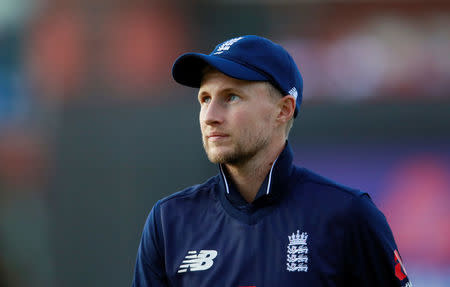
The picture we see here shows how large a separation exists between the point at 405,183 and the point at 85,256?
4655 mm

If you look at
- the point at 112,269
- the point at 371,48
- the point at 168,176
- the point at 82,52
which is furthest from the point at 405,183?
the point at 82,52

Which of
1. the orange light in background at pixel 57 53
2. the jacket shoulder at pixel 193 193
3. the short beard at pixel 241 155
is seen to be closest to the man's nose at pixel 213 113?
the short beard at pixel 241 155

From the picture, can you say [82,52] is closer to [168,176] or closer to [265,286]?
[168,176]

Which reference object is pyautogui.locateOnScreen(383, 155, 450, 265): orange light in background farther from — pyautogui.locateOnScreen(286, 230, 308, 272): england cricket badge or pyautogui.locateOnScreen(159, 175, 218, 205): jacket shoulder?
pyautogui.locateOnScreen(286, 230, 308, 272): england cricket badge

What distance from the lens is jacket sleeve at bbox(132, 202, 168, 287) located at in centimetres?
291

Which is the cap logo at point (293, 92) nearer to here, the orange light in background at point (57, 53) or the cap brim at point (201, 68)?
the cap brim at point (201, 68)

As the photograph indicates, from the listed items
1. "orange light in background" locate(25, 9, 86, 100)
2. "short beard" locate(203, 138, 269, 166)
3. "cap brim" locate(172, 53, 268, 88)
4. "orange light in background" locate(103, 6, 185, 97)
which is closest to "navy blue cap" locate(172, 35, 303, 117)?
"cap brim" locate(172, 53, 268, 88)

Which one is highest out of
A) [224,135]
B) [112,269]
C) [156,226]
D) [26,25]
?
[26,25]

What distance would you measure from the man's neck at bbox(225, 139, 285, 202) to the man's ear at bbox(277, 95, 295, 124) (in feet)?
0.47

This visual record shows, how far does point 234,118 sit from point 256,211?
0.41 m

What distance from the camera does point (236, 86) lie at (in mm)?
2854

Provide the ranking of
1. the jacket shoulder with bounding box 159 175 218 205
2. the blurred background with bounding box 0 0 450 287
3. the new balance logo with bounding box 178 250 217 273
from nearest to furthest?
the new balance logo with bounding box 178 250 217 273
the jacket shoulder with bounding box 159 175 218 205
the blurred background with bounding box 0 0 450 287

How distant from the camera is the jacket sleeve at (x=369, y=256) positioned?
106 inches

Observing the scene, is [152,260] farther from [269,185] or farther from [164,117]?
[164,117]
